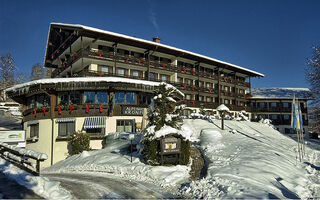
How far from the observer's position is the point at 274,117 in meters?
53.5

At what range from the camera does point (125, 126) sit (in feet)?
80.5

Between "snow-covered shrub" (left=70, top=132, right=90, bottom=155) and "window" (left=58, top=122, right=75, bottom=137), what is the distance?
4.93 feet

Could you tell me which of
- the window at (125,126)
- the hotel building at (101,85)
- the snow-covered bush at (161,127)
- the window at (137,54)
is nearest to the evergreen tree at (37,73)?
the hotel building at (101,85)

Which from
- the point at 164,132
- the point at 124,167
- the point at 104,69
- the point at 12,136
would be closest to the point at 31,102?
the point at 12,136

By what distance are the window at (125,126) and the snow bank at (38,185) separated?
1371 centimetres

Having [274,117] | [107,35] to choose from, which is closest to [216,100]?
[274,117]

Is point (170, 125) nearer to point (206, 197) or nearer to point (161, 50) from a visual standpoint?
point (206, 197)

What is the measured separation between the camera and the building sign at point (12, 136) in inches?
844

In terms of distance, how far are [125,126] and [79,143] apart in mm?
5199

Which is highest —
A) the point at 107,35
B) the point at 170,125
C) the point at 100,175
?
the point at 107,35

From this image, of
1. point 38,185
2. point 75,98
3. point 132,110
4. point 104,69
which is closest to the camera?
point 38,185

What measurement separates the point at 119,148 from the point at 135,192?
384 inches

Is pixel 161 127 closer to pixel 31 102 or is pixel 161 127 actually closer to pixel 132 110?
pixel 132 110

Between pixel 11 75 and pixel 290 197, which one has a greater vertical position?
pixel 11 75
